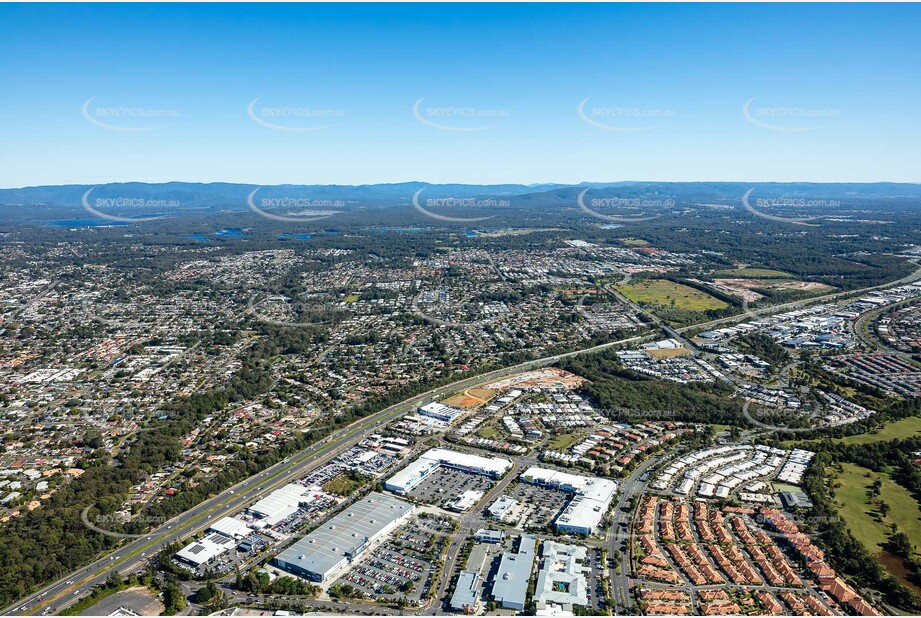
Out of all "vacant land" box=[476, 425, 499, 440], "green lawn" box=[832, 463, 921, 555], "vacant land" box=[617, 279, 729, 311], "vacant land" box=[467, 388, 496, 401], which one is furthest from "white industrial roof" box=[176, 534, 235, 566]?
"vacant land" box=[617, 279, 729, 311]

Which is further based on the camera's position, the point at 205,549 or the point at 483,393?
the point at 483,393

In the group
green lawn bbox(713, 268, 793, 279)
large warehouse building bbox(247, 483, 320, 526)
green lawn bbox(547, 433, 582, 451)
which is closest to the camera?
large warehouse building bbox(247, 483, 320, 526)

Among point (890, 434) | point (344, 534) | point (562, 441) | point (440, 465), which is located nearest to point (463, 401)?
point (562, 441)

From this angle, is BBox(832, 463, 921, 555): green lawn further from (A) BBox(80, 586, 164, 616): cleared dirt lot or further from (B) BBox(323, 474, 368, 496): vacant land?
(A) BBox(80, 586, 164, 616): cleared dirt lot

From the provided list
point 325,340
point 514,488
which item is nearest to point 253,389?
point 325,340

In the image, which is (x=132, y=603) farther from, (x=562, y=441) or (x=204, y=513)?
(x=562, y=441)

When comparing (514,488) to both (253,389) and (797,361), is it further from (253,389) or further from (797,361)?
(797,361)
